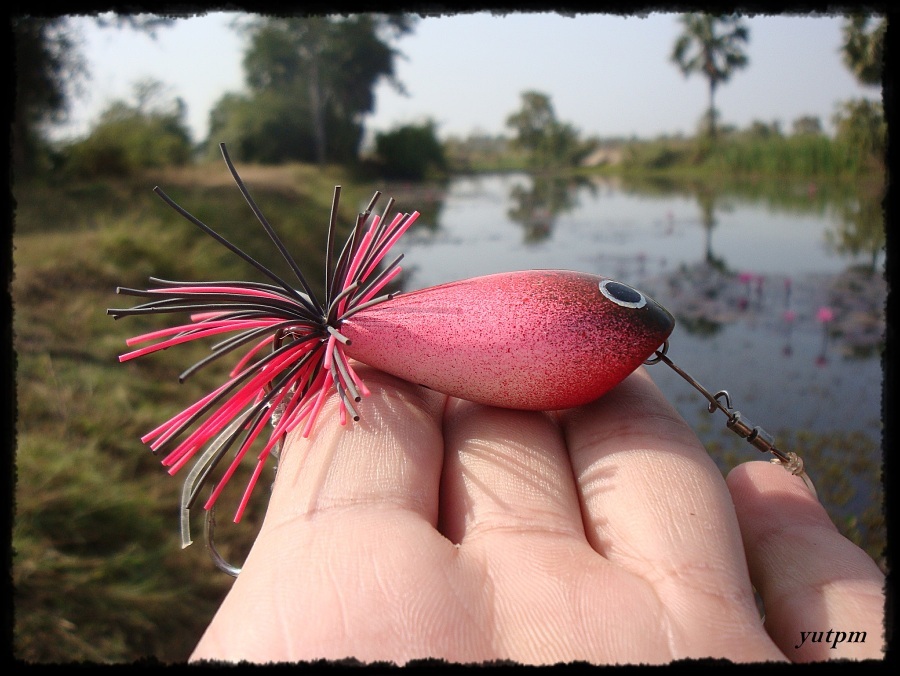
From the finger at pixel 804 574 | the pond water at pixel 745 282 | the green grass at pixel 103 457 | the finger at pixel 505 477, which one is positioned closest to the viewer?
the finger at pixel 804 574

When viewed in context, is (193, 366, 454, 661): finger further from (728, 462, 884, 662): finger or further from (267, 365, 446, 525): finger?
(728, 462, 884, 662): finger

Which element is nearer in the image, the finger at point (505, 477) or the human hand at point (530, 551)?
the human hand at point (530, 551)

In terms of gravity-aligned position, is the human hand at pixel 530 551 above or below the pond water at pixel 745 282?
above

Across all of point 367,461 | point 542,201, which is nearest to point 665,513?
point 367,461

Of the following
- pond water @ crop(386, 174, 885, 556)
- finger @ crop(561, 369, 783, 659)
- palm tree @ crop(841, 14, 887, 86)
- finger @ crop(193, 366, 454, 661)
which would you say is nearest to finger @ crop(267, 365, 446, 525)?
finger @ crop(193, 366, 454, 661)

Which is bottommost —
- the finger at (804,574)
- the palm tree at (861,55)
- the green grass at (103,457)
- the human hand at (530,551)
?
the green grass at (103,457)

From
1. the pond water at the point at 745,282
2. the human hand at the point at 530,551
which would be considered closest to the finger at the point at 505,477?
the human hand at the point at 530,551

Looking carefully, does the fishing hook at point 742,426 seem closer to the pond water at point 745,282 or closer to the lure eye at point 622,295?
the lure eye at point 622,295
